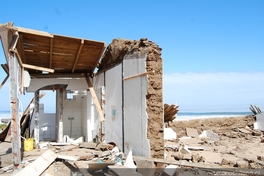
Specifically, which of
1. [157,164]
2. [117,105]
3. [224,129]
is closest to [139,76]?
[117,105]

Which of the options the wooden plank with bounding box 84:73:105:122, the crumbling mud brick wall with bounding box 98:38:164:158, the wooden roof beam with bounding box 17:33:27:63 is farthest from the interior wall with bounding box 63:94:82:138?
the crumbling mud brick wall with bounding box 98:38:164:158

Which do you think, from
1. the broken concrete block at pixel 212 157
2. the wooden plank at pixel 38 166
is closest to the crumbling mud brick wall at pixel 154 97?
the broken concrete block at pixel 212 157

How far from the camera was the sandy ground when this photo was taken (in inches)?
278

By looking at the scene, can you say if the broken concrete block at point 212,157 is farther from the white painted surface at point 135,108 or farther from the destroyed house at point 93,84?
the white painted surface at point 135,108

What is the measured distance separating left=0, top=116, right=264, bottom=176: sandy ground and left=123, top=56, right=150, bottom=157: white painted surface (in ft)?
3.36

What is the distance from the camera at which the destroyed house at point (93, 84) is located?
22.1 ft

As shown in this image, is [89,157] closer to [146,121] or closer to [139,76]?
[146,121]

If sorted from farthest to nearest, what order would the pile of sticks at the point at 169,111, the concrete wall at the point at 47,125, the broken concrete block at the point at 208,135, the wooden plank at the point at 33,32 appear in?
the broken concrete block at the point at 208,135 → the concrete wall at the point at 47,125 → the pile of sticks at the point at 169,111 → the wooden plank at the point at 33,32

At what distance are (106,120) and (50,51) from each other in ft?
11.8

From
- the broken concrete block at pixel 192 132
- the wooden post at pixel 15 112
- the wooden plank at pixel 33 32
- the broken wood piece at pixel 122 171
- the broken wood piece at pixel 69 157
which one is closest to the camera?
the broken wood piece at pixel 122 171

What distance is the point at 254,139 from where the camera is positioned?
40.8 ft

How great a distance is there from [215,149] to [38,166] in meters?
6.54

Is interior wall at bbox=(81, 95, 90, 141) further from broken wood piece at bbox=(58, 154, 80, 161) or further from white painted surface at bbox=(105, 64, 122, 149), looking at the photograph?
broken wood piece at bbox=(58, 154, 80, 161)

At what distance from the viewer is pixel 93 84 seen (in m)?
12.2
